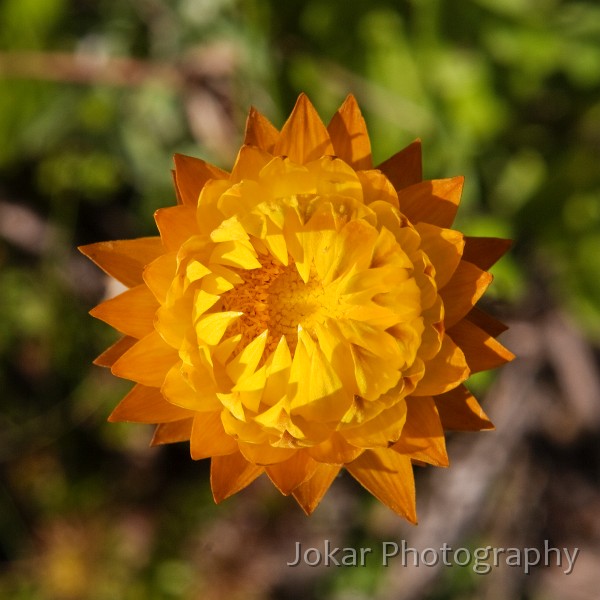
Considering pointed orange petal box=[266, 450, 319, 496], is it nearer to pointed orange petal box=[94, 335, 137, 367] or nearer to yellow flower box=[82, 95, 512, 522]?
yellow flower box=[82, 95, 512, 522]

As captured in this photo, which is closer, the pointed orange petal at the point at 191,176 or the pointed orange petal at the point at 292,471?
the pointed orange petal at the point at 292,471

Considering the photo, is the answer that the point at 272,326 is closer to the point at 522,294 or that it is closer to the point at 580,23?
the point at 522,294

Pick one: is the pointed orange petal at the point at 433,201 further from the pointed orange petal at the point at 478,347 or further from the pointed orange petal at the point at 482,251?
the pointed orange petal at the point at 478,347

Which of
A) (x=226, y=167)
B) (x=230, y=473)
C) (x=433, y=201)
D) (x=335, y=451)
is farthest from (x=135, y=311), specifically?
(x=226, y=167)

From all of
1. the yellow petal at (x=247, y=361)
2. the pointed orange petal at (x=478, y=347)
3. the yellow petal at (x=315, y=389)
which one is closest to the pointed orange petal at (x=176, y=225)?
the yellow petal at (x=247, y=361)

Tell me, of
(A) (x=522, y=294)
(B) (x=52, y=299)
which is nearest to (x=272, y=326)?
(A) (x=522, y=294)
